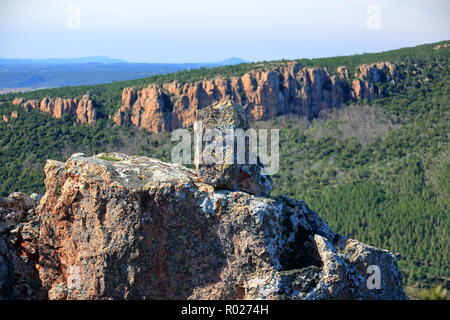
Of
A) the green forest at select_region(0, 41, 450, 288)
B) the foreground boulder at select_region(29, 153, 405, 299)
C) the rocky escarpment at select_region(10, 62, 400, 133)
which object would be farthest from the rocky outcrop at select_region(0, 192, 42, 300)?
the rocky escarpment at select_region(10, 62, 400, 133)

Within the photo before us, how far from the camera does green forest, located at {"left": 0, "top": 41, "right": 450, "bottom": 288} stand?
4641 cm

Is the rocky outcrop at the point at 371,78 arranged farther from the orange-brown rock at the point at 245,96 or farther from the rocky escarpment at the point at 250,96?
the orange-brown rock at the point at 245,96

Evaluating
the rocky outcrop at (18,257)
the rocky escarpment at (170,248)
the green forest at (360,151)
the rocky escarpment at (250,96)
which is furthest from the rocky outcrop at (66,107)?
the rocky escarpment at (170,248)

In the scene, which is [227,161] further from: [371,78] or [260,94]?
[371,78]

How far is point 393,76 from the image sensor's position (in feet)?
276

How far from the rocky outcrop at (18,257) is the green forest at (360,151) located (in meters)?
34.8

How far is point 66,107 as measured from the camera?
2803 inches

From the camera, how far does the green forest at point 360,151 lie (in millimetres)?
46406

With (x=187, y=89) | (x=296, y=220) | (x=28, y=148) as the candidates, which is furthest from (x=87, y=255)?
(x=187, y=89)

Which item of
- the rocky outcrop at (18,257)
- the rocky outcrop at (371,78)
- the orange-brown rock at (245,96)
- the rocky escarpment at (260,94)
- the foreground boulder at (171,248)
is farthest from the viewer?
the rocky outcrop at (371,78)

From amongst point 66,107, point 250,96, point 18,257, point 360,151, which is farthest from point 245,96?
point 18,257

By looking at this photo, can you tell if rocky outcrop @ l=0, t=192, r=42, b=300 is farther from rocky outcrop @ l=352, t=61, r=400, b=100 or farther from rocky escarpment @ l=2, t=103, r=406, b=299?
rocky outcrop @ l=352, t=61, r=400, b=100

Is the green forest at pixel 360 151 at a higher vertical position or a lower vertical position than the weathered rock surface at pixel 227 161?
lower

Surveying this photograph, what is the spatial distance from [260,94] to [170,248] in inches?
2822
